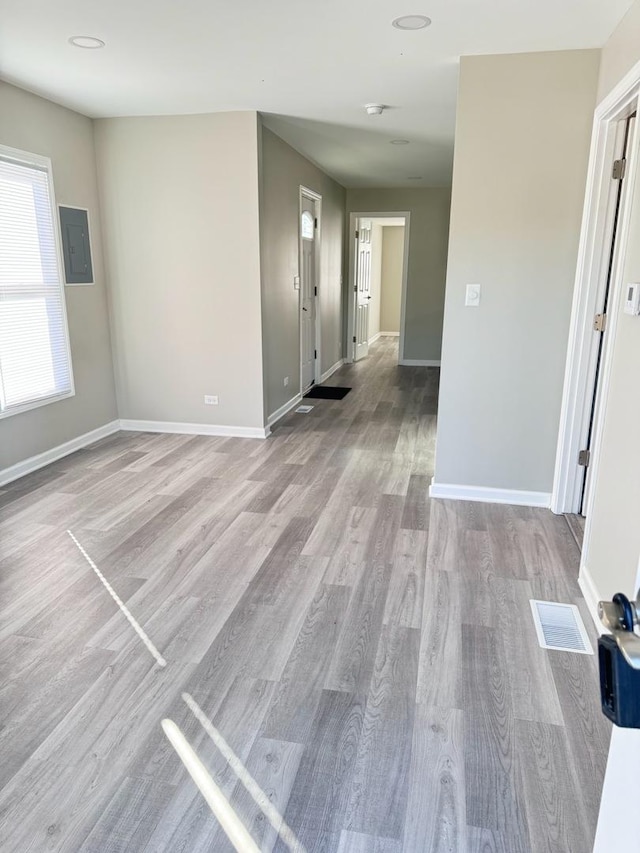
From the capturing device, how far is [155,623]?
7.64ft

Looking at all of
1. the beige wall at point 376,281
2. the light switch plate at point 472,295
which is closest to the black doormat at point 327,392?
the light switch plate at point 472,295

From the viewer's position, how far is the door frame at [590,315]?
2.60 m

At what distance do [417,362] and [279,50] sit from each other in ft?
19.4

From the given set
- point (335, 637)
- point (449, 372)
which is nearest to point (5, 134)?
point (449, 372)

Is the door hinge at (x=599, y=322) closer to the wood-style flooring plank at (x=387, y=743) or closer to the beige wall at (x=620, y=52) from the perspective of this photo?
the beige wall at (x=620, y=52)

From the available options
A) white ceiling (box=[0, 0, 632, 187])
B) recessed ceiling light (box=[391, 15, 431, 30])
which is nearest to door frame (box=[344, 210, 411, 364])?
white ceiling (box=[0, 0, 632, 187])

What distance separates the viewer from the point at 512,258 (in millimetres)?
3244

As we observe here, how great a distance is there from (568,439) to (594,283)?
877 mm

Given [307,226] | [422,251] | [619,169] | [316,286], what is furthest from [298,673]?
[422,251]

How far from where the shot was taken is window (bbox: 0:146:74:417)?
3775 millimetres

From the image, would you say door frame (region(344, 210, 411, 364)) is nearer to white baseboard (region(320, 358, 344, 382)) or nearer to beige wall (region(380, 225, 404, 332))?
white baseboard (region(320, 358, 344, 382))

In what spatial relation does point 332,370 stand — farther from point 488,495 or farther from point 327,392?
point 488,495

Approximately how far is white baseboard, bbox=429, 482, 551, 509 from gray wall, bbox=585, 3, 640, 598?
927 millimetres

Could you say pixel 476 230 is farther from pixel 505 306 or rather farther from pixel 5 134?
pixel 5 134
